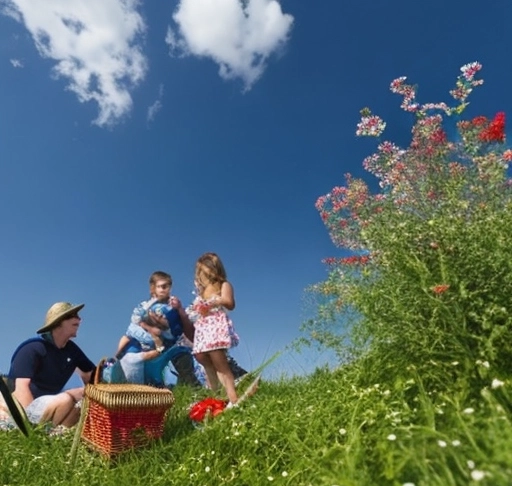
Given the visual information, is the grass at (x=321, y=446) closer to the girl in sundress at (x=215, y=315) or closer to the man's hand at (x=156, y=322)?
the girl in sundress at (x=215, y=315)

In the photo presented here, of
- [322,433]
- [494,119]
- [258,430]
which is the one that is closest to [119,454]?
[258,430]

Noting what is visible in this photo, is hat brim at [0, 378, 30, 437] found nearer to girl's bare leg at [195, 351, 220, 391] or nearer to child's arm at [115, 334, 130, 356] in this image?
girl's bare leg at [195, 351, 220, 391]

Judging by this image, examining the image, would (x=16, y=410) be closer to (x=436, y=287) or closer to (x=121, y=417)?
(x=121, y=417)

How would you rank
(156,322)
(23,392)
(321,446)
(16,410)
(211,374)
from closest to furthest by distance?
(321,446)
(16,410)
(23,392)
(211,374)
(156,322)

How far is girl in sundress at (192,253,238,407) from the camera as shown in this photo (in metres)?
7.20

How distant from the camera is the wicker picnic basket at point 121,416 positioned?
5.63 m

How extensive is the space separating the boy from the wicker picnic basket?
113 inches

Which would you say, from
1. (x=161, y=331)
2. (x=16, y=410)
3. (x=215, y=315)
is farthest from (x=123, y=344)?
(x=16, y=410)

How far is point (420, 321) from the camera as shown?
440 centimetres

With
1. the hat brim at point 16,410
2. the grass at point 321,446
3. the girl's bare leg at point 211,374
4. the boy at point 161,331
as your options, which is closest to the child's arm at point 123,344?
the boy at point 161,331

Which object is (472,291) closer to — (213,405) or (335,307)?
(335,307)

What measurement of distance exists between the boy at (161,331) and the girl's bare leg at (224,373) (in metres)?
1.82

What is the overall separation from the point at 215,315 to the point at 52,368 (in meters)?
1.78

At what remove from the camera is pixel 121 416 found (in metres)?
5.67
